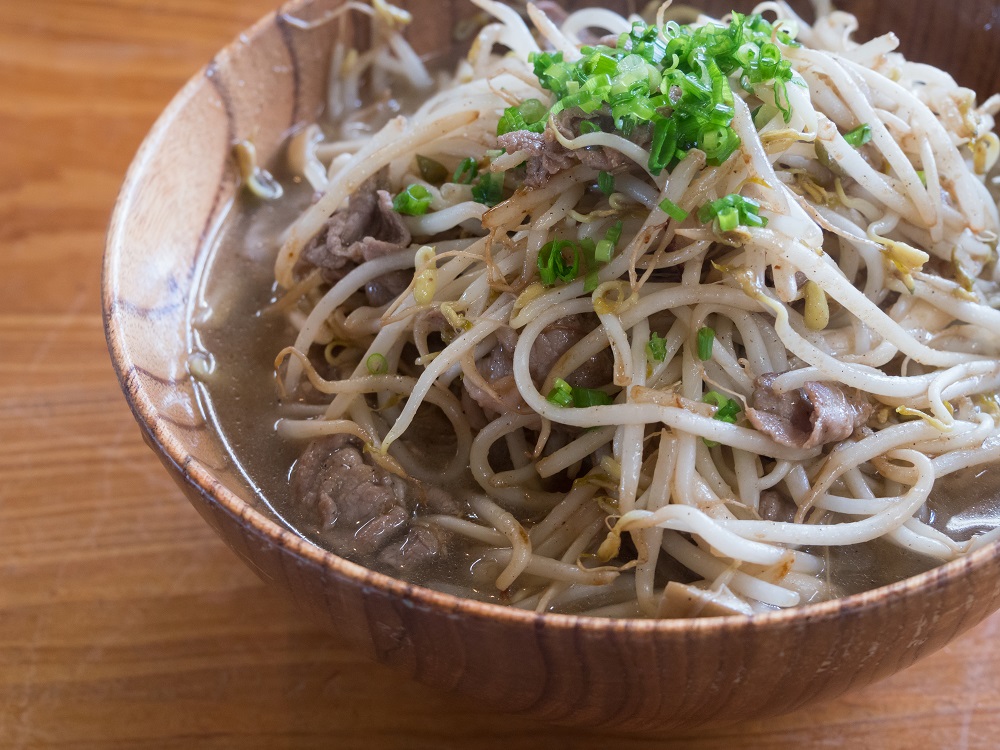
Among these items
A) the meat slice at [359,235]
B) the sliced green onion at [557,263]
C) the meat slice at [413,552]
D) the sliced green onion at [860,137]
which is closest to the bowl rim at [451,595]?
the meat slice at [413,552]

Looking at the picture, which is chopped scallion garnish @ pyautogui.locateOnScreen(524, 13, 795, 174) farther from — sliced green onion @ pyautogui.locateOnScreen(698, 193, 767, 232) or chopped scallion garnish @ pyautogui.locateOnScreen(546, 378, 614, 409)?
chopped scallion garnish @ pyautogui.locateOnScreen(546, 378, 614, 409)

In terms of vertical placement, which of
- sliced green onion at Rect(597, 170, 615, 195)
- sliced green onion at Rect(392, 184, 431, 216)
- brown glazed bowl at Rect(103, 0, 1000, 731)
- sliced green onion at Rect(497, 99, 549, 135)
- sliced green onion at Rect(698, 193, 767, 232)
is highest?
sliced green onion at Rect(497, 99, 549, 135)

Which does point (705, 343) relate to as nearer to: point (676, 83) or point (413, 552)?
point (676, 83)

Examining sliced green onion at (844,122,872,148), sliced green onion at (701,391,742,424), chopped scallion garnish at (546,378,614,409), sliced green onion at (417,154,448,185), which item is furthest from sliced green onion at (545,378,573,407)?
sliced green onion at (844,122,872,148)

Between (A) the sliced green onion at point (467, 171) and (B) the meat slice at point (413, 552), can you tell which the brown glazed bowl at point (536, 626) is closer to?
(B) the meat slice at point (413, 552)

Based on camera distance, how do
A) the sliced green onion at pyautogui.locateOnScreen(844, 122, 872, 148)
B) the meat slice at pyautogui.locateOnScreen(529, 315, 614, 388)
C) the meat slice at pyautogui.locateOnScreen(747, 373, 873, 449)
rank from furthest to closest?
the sliced green onion at pyautogui.locateOnScreen(844, 122, 872, 148)
the meat slice at pyautogui.locateOnScreen(529, 315, 614, 388)
the meat slice at pyautogui.locateOnScreen(747, 373, 873, 449)

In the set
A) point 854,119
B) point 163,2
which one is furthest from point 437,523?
point 163,2

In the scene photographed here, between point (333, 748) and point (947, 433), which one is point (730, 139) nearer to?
point (947, 433)
